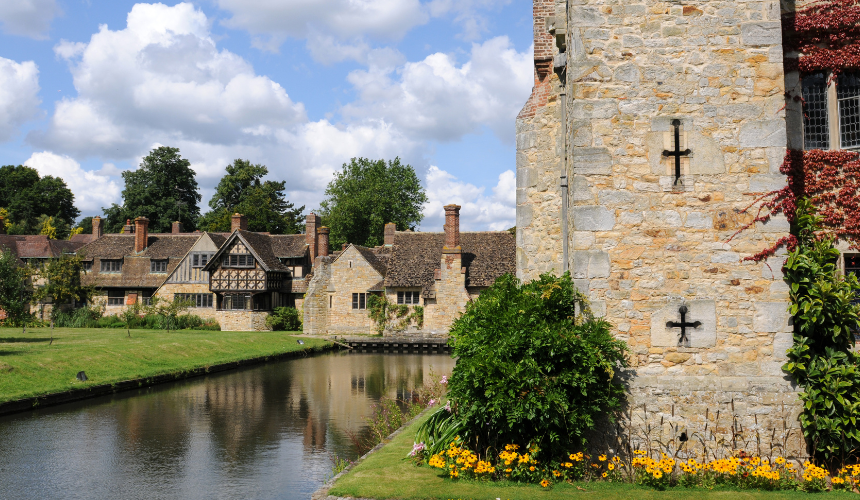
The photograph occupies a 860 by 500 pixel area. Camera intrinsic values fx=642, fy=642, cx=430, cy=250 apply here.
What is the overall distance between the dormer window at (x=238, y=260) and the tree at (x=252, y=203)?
21758 millimetres

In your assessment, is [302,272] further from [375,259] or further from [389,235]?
[389,235]

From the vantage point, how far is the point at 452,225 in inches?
1702

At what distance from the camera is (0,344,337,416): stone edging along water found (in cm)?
1761

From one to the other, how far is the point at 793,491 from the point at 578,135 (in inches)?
203

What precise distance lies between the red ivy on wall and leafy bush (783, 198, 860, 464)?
119 centimetres

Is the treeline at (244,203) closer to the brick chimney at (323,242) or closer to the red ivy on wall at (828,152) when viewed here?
the brick chimney at (323,242)

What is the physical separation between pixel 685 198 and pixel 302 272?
44293 mm

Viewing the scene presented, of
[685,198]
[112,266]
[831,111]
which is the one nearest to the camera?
[685,198]

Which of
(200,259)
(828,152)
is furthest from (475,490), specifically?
(200,259)

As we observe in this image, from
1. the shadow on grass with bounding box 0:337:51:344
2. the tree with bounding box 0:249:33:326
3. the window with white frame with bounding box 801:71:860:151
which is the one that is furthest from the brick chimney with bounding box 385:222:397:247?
the window with white frame with bounding box 801:71:860:151

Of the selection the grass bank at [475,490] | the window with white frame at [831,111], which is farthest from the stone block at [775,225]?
the grass bank at [475,490]

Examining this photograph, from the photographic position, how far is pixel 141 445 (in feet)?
47.0

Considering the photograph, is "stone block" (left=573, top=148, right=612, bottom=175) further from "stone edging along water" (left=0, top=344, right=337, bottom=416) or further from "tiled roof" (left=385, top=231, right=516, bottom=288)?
"tiled roof" (left=385, top=231, right=516, bottom=288)

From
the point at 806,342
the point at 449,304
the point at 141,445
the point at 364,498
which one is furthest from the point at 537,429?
the point at 449,304
